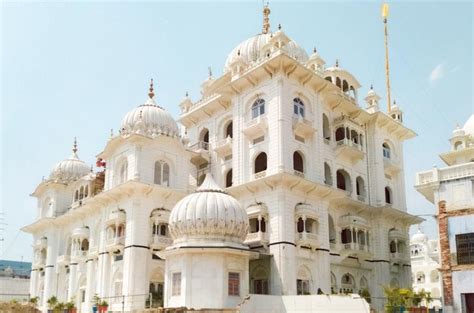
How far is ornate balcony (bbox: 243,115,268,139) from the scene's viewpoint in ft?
114

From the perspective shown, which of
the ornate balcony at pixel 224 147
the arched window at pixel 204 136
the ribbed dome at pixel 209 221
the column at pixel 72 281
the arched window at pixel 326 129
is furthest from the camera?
the arched window at pixel 204 136

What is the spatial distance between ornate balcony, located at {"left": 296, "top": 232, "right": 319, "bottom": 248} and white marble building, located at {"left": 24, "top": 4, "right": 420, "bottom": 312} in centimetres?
6

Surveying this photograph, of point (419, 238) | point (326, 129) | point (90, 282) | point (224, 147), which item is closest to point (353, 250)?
point (326, 129)

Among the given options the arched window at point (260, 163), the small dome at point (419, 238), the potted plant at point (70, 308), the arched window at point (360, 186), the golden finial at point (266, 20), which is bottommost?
the potted plant at point (70, 308)

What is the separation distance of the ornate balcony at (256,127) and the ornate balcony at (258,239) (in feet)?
22.1

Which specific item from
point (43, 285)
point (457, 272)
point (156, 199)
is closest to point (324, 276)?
point (457, 272)

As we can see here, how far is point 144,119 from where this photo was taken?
38156 mm

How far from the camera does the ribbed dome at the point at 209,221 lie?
28906 mm

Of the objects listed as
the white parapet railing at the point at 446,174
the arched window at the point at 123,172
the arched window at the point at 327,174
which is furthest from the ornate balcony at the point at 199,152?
the white parapet railing at the point at 446,174

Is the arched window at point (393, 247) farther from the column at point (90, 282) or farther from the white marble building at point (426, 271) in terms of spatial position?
the white marble building at point (426, 271)

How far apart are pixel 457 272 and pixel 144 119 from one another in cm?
2271

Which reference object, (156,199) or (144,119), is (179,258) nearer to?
(156,199)

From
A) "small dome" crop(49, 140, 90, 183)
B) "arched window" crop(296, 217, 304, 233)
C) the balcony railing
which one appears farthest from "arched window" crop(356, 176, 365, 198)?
"small dome" crop(49, 140, 90, 183)

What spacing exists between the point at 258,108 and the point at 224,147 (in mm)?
4063
